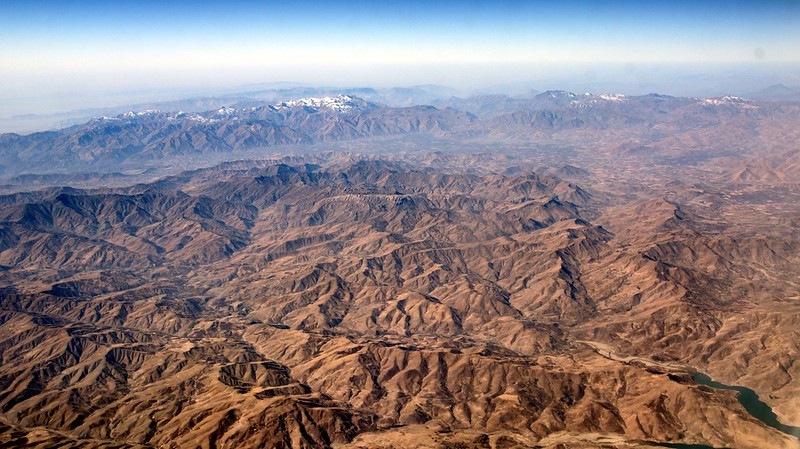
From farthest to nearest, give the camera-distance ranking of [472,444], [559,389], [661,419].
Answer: [559,389] < [661,419] < [472,444]

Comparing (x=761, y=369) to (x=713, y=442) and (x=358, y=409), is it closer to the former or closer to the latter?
(x=713, y=442)

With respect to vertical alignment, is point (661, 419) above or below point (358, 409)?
above

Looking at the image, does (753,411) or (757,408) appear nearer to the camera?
(753,411)

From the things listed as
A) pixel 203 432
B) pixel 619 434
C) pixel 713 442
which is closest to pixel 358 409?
pixel 203 432

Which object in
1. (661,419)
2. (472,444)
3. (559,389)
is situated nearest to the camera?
(472,444)

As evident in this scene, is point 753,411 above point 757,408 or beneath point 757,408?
above

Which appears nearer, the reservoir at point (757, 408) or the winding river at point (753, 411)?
the winding river at point (753, 411)

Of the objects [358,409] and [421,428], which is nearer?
[421,428]

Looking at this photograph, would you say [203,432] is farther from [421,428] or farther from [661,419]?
Answer: [661,419]

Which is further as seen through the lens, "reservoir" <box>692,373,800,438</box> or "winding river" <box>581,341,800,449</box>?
"reservoir" <box>692,373,800,438</box>
